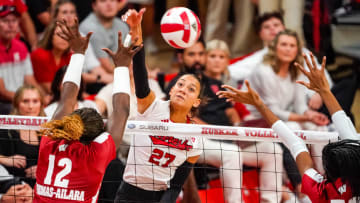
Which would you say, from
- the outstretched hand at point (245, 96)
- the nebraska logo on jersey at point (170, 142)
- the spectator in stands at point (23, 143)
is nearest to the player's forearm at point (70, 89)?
the nebraska logo on jersey at point (170, 142)

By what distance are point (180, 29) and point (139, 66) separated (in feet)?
2.71

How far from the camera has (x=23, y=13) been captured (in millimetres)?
7496

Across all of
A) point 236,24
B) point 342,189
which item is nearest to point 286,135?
point 342,189

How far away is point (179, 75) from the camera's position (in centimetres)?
608

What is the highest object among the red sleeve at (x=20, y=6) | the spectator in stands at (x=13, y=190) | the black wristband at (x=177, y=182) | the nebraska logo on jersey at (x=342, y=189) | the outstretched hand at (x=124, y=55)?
the red sleeve at (x=20, y=6)

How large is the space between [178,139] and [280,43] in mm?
2646

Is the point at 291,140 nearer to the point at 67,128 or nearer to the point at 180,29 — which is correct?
the point at 67,128

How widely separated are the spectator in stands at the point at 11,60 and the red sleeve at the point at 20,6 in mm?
368

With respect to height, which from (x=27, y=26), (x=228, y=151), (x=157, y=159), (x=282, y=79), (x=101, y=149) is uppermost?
(x=27, y=26)

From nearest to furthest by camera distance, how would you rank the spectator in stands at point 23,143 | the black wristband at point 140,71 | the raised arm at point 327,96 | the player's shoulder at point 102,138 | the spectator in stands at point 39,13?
1. the player's shoulder at point 102,138
2. the raised arm at point 327,96
3. the black wristband at point 140,71
4. the spectator in stands at point 23,143
5. the spectator in stands at point 39,13

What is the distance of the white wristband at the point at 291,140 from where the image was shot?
12.1 feet

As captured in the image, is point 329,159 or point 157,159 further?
point 157,159

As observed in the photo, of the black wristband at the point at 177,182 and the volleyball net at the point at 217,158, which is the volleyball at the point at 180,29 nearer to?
the volleyball net at the point at 217,158

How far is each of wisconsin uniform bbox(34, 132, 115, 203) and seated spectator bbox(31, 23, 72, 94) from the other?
11.0 feet
